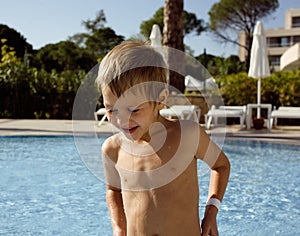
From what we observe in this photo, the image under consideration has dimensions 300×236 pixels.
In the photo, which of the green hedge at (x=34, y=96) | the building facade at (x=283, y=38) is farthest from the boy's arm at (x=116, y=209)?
the building facade at (x=283, y=38)

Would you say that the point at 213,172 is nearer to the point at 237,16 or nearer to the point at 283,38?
the point at 237,16

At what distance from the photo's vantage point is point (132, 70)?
4.42ft

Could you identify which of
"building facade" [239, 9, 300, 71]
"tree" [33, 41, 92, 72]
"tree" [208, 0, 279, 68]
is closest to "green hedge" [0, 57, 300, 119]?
"tree" [33, 41, 92, 72]

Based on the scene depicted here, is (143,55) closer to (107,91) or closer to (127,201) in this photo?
(107,91)

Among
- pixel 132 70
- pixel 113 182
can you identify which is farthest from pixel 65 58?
pixel 132 70

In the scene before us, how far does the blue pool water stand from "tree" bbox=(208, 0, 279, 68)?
37.2 meters

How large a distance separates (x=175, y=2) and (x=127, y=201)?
12.3 meters

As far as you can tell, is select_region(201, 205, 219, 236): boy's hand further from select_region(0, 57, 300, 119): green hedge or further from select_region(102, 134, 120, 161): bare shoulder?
select_region(0, 57, 300, 119): green hedge

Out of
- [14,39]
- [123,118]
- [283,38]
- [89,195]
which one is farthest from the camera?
[283,38]

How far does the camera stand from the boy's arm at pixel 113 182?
162 centimetres

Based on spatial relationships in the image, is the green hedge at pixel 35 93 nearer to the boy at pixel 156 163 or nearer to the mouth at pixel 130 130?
the boy at pixel 156 163

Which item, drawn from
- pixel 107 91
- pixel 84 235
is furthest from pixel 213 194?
pixel 84 235

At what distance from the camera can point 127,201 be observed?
5.26 feet

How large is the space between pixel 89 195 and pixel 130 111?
Result: 13.7 feet
